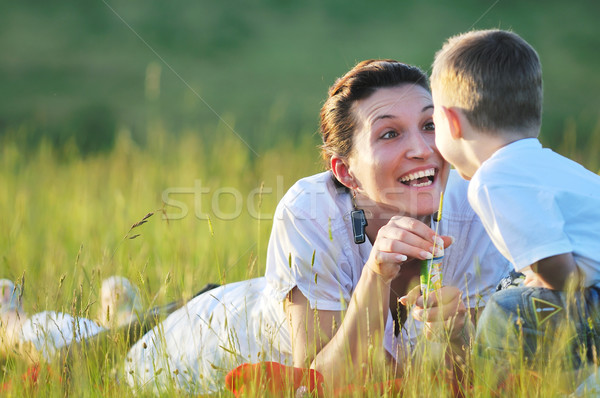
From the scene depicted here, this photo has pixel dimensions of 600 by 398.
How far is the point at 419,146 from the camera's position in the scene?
9.78 feet

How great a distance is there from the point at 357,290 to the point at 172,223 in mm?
2983

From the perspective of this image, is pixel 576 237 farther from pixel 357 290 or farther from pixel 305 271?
pixel 305 271

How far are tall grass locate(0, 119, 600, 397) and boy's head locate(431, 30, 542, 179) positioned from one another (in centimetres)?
78

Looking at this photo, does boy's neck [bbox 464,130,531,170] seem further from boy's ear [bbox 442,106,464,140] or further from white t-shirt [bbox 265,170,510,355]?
white t-shirt [bbox 265,170,510,355]

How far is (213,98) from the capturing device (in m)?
16.5

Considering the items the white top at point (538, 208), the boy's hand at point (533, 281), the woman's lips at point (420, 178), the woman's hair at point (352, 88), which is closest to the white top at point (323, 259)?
the woman's hair at point (352, 88)

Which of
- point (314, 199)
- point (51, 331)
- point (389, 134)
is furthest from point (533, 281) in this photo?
point (51, 331)

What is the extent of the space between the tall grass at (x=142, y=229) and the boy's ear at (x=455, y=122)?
2.55ft

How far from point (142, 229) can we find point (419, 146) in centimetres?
339

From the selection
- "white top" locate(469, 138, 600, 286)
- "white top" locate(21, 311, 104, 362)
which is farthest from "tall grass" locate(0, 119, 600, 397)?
"white top" locate(469, 138, 600, 286)

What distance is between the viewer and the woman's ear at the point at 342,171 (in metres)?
3.29

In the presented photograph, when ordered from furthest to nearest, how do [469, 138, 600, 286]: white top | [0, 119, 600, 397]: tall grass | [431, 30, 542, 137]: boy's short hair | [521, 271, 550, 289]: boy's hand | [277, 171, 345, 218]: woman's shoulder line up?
[277, 171, 345, 218]: woman's shoulder → [0, 119, 600, 397]: tall grass → [431, 30, 542, 137]: boy's short hair → [521, 271, 550, 289]: boy's hand → [469, 138, 600, 286]: white top

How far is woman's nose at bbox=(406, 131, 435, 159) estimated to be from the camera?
9.71 feet

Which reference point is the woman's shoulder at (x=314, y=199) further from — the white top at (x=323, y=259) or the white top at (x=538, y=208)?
the white top at (x=538, y=208)
